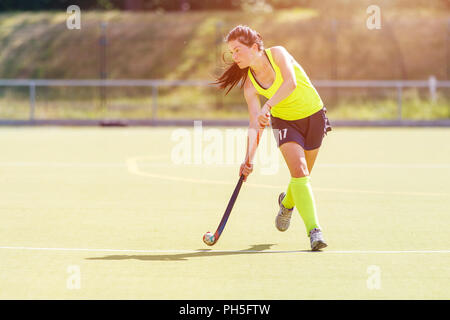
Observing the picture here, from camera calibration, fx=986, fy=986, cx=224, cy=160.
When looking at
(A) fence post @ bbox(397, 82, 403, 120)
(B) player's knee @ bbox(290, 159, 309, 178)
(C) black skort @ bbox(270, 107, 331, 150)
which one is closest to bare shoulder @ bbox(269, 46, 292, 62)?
(C) black skort @ bbox(270, 107, 331, 150)

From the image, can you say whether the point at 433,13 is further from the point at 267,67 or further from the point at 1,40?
the point at 267,67

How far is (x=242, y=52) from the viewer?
7492mm

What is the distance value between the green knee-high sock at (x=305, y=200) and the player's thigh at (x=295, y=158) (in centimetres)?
6

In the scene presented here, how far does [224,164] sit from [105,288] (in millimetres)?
10020

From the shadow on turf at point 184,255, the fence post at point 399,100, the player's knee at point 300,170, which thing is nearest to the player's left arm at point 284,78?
the player's knee at point 300,170

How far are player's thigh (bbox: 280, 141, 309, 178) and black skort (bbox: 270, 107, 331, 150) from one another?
2.0 inches

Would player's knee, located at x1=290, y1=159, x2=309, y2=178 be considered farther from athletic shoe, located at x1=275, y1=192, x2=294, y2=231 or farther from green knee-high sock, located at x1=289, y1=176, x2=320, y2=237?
athletic shoe, located at x1=275, y1=192, x2=294, y2=231

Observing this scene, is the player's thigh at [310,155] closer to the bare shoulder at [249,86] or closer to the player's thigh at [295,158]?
the player's thigh at [295,158]

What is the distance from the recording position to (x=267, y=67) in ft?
25.2

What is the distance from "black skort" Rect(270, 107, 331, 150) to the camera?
7680 millimetres

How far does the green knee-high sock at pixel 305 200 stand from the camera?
292 inches

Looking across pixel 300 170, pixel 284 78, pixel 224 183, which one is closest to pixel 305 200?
pixel 300 170
